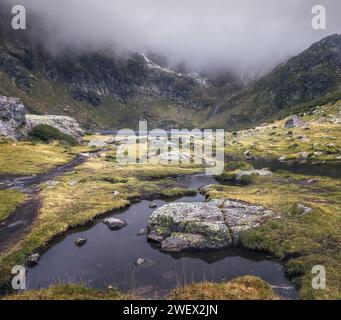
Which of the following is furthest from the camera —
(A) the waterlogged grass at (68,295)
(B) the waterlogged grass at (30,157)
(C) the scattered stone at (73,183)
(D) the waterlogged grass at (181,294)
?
(B) the waterlogged grass at (30,157)

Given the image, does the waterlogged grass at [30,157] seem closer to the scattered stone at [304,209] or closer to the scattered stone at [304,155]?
the scattered stone at [304,209]

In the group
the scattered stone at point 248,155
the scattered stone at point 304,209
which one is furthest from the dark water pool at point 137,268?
the scattered stone at point 248,155

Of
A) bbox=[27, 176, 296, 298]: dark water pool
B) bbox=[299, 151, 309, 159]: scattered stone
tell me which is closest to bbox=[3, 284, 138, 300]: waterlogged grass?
bbox=[27, 176, 296, 298]: dark water pool

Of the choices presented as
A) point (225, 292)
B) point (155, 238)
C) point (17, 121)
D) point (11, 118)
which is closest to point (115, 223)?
point (155, 238)

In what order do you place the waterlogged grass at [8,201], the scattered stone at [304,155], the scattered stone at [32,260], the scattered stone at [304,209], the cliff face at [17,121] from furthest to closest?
the cliff face at [17,121] < the scattered stone at [304,155] < the waterlogged grass at [8,201] < the scattered stone at [304,209] < the scattered stone at [32,260]

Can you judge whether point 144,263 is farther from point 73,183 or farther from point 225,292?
point 73,183

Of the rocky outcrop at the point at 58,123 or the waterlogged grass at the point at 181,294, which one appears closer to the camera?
the waterlogged grass at the point at 181,294
